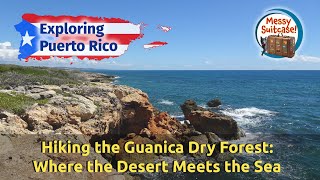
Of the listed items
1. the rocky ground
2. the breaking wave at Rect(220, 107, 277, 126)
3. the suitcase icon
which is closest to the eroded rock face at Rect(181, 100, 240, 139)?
the rocky ground

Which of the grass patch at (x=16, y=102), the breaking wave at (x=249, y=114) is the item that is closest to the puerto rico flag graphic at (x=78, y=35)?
the grass patch at (x=16, y=102)

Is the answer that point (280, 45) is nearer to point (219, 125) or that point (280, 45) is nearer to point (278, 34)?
point (278, 34)

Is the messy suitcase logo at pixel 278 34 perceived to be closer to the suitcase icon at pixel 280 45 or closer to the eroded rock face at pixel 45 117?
the suitcase icon at pixel 280 45

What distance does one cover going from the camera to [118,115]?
30844 millimetres

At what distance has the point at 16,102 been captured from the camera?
2338cm

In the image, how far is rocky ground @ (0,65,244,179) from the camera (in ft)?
59.9

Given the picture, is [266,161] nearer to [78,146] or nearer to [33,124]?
[78,146]

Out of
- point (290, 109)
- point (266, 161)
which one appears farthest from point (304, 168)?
point (290, 109)

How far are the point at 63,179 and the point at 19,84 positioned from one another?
1869 centimetres

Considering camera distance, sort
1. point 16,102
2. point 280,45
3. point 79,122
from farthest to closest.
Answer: point 79,122, point 16,102, point 280,45

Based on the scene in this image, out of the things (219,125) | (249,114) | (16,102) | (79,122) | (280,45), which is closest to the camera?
(280,45)

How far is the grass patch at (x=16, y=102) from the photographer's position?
21.9m

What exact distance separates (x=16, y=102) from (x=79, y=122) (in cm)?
491

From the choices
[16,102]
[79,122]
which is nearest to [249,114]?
[79,122]
